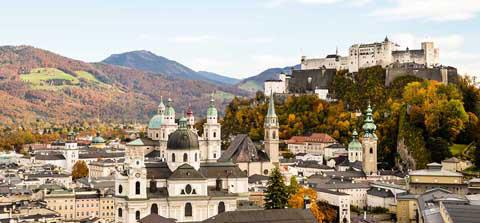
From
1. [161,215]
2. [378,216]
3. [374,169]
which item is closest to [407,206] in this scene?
[378,216]

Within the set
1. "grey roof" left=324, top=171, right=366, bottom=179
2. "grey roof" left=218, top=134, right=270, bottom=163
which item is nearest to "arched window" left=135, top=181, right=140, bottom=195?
"grey roof" left=218, top=134, right=270, bottom=163

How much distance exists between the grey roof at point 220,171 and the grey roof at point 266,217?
13.4m

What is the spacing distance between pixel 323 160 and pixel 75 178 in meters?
32.4

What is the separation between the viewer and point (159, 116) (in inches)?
3504

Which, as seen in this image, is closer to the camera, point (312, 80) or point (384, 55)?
point (384, 55)

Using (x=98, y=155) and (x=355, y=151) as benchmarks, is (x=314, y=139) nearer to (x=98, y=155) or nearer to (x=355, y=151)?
(x=355, y=151)

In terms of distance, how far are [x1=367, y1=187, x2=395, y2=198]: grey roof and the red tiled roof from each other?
86.6 feet

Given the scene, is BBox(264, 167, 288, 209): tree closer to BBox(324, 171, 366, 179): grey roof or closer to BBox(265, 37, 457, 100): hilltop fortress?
BBox(324, 171, 366, 179): grey roof

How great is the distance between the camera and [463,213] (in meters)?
41.8

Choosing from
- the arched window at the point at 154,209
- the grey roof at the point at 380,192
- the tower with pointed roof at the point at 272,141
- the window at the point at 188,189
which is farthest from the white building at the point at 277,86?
the arched window at the point at 154,209

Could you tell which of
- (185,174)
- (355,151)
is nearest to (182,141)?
(185,174)

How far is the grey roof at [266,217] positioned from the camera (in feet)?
156

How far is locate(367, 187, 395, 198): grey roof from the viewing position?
2805 inches

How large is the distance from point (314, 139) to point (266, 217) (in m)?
53.6
